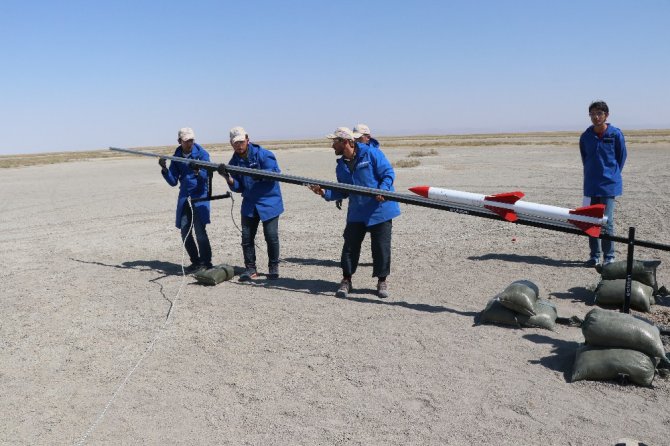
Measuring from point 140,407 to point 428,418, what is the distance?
218 cm

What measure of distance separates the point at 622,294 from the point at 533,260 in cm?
250

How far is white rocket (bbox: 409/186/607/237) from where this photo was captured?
575cm

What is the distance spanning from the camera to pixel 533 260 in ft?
28.1

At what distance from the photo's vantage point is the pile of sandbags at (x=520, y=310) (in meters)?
5.62

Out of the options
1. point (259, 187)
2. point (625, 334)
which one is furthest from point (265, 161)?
point (625, 334)

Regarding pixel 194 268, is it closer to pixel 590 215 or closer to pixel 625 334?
pixel 590 215

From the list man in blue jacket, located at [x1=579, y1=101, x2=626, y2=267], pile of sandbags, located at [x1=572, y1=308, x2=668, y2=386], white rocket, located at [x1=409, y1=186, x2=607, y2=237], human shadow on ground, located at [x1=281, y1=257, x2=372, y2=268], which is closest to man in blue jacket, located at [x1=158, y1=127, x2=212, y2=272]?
human shadow on ground, located at [x1=281, y1=257, x2=372, y2=268]

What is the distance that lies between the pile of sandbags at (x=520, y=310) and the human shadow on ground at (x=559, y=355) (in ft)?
0.71

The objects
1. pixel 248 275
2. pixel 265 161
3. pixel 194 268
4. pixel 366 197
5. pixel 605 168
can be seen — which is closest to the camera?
pixel 366 197

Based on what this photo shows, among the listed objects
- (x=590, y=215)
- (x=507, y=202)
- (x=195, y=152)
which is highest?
(x=195, y=152)

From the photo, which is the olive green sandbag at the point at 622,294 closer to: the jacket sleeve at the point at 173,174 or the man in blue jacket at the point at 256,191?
the man in blue jacket at the point at 256,191

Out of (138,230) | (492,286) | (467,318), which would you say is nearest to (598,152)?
(492,286)

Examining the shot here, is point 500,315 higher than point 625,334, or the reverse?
point 625,334

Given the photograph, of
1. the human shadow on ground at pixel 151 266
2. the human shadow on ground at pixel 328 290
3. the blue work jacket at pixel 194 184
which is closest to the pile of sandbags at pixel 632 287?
the human shadow on ground at pixel 328 290
